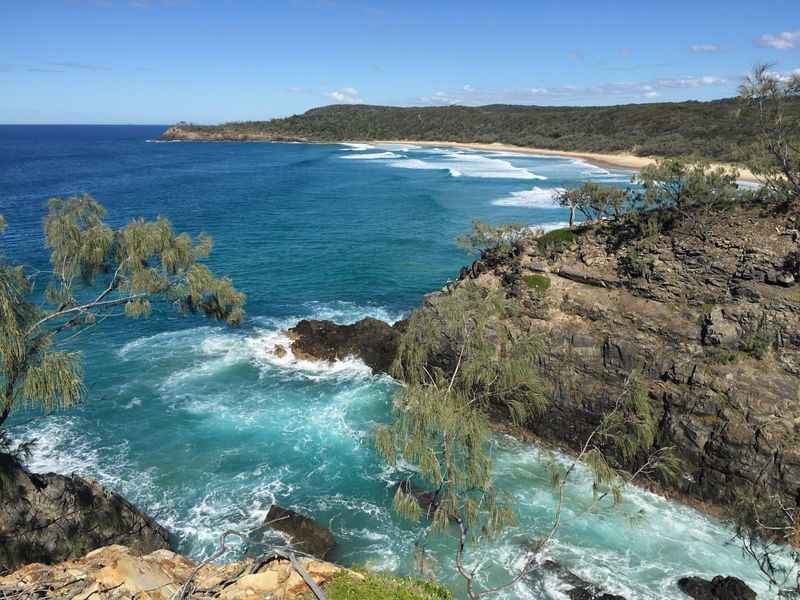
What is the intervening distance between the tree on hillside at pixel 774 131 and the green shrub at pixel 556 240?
8401mm

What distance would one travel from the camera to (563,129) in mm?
135125

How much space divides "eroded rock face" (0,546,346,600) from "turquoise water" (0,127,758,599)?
16.3 ft

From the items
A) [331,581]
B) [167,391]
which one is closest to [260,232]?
[167,391]

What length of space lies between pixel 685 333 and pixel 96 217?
19.9m

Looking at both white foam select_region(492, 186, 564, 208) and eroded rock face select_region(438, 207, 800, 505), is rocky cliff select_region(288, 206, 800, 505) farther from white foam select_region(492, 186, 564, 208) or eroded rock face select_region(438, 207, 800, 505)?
white foam select_region(492, 186, 564, 208)

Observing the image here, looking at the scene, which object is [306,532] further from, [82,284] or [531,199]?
[531,199]

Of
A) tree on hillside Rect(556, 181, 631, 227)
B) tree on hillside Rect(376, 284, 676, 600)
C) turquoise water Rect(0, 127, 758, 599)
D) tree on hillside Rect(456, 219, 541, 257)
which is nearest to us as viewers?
tree on hillside Rect(376, 284, 676, 600)

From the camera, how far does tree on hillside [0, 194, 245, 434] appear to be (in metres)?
11.4

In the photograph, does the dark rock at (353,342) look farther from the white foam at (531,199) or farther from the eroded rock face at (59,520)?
the white foam at (531,199)

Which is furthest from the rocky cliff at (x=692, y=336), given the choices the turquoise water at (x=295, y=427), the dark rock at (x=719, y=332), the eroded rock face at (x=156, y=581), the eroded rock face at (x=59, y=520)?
the eroded rock face at (x=59, y=520)

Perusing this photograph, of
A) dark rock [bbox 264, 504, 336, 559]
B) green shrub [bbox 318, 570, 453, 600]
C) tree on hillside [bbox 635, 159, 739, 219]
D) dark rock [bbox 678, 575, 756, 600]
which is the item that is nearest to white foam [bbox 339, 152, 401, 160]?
tree on hillside [bbox 635, 159, 739, 219]

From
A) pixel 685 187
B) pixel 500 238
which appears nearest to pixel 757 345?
pixel 685 187

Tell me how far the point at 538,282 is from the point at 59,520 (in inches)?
746

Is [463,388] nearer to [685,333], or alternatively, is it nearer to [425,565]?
[425,565]
